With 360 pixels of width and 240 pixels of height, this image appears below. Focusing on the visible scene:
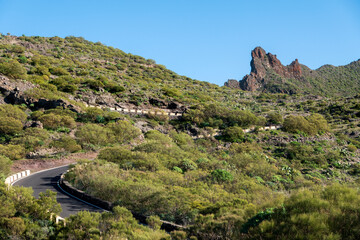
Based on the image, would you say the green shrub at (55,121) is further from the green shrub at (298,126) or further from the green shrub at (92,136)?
the green shrub at (298,126)

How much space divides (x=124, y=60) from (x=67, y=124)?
74724 mm

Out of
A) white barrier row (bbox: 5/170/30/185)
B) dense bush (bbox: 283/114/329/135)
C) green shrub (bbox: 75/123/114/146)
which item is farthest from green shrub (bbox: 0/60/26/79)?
dense bush (bbox: 283/114/329/135)

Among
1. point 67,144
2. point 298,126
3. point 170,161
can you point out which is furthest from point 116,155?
point 298,126

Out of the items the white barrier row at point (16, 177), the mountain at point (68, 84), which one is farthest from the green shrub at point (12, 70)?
the white barrier row at point (16, 177)

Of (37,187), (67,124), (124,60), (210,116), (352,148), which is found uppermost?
(124,60)

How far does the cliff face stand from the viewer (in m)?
136

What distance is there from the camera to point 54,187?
1812 cm

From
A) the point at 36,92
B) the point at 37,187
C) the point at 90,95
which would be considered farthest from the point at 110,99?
the point at 37,187

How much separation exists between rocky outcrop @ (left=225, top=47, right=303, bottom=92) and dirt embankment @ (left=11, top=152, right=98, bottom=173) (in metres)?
116

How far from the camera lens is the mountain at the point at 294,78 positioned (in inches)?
4938

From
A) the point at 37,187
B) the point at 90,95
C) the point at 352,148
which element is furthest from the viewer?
the point at 90,95

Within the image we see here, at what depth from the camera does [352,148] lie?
126ft

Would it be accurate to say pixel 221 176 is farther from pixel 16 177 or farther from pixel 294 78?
pixel 294 78

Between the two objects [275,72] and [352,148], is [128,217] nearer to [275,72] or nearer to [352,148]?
[352,148]
